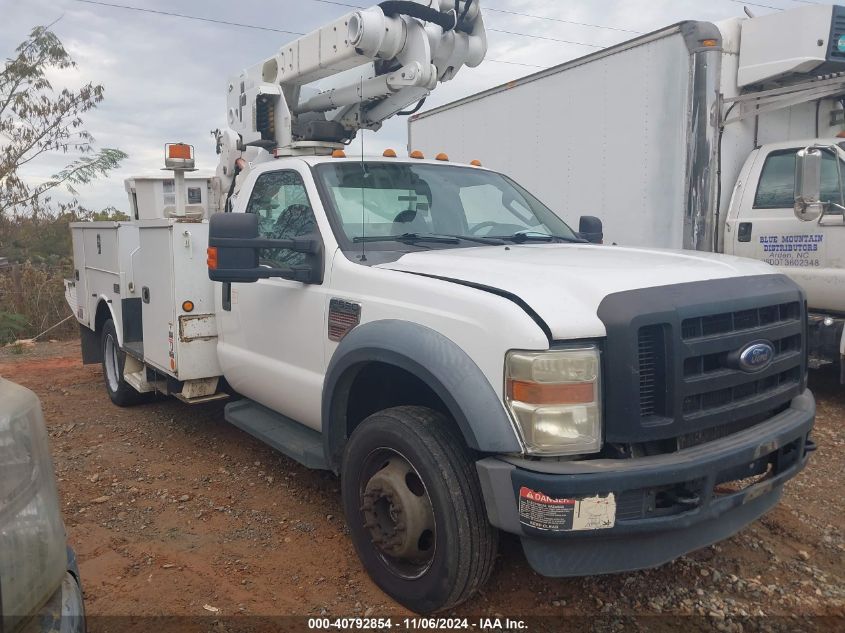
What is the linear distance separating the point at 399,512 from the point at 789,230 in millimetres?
5008

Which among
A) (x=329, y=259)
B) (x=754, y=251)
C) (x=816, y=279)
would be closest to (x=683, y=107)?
(x=754, y=251)

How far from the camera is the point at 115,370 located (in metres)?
6.32

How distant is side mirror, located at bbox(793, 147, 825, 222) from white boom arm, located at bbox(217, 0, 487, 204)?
2737 millimetres

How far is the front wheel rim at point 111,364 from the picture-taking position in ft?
20.5

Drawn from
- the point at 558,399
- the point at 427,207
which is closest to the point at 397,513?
the point at 558,399

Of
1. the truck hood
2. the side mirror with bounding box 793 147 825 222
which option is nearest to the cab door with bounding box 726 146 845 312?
the side mirror with bounding box 793 147 825 222

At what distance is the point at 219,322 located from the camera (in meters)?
4.62

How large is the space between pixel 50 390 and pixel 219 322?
3397 mm

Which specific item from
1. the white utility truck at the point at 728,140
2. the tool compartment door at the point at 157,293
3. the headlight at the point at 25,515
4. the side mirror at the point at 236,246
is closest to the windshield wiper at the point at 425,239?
the side mirror at the point at 236,246

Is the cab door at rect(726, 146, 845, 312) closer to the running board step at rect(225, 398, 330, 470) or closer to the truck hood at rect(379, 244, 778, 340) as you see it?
the truck hood at rect(379, 244, 778, 340)

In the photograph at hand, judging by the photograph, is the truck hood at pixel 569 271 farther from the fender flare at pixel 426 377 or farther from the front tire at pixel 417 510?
the front tire at pixel 417 510

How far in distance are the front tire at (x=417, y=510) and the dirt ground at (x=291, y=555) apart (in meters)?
0.20

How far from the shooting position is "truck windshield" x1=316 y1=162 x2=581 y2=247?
3.70 meters

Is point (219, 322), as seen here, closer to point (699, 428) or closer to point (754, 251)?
point (699, 428)
